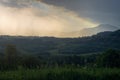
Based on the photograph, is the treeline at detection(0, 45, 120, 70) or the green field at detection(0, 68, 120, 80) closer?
the green field at detection(0, 68, 120, 80)

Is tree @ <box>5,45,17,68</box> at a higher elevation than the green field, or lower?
lower

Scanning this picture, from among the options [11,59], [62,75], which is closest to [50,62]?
[62,75]

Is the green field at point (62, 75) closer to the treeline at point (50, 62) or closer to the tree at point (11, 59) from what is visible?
the treeline at point (50, 62)

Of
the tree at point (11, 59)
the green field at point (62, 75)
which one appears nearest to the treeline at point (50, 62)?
the tree at point (11, 59)

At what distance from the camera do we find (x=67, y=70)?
1786 cm

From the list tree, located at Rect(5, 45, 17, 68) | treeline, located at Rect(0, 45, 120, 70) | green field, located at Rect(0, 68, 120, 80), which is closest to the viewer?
green field, located at Rect(0, 68, 120, 80)

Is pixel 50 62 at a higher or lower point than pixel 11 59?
higher

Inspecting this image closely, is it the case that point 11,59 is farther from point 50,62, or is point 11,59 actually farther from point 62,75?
point 62,75

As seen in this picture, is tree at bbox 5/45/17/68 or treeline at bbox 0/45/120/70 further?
tree at bbox 5/45/17/68

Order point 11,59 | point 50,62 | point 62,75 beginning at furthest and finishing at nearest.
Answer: point 11,59, point 50,62, point 62,75

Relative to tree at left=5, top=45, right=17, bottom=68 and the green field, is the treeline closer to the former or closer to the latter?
tree at left=5, top=45, right=17, bottom=68

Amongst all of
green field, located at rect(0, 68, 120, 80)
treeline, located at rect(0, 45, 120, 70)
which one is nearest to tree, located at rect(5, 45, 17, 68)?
treeline, located at rect(0, 45, 120, 70)

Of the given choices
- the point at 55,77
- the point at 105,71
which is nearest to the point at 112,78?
the point at 105,71

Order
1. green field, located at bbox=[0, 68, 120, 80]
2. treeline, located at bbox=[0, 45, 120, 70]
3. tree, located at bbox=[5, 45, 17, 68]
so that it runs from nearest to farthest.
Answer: green field, located at bbox=[0, 68, 120, 80] → treeline, located at bbox=[0, 45, 120, 70] → tree, located at bbox=[5, 45, 17, 68]
